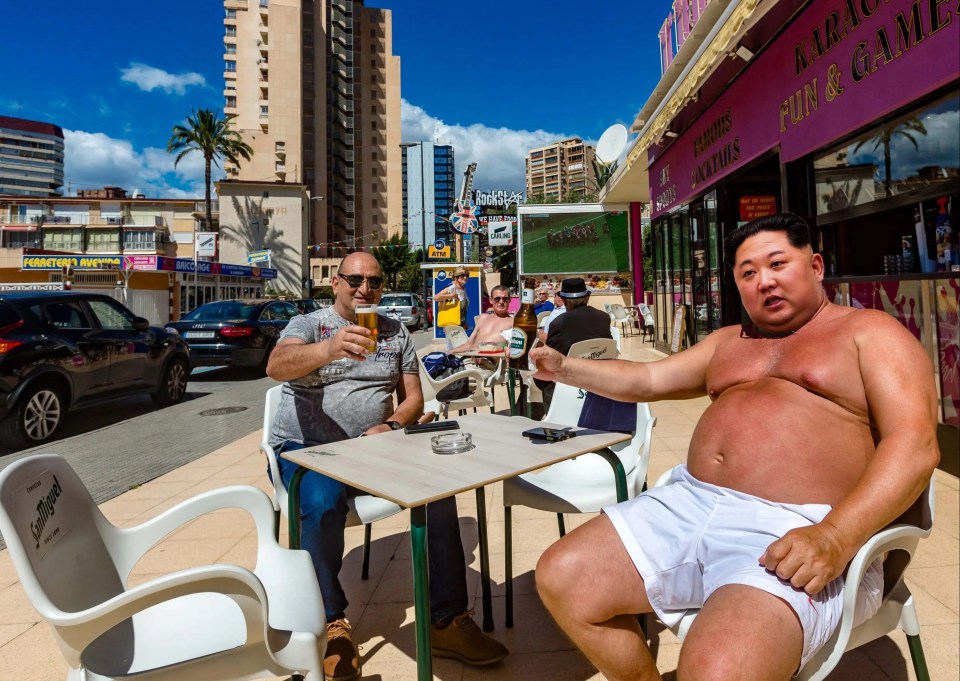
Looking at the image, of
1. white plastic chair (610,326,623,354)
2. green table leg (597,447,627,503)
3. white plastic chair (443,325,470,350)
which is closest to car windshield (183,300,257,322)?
white plastic chair (443,325,470,350)

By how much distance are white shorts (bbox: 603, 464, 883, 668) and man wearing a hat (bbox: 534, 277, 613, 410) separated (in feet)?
8.79

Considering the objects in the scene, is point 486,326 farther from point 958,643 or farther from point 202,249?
point 202,249

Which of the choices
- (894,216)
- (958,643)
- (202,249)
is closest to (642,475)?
(958,643)

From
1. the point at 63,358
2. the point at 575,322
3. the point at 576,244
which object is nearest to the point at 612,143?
the point at 576,244

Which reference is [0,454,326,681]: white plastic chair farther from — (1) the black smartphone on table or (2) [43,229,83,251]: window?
(2) [43,229,83,251]: window

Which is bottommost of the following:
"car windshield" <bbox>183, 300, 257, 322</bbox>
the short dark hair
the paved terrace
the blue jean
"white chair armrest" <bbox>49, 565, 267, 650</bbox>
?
the paved terrace

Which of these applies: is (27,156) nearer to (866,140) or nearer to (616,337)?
(616,337)

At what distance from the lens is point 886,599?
140cm

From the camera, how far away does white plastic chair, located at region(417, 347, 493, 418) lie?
4.12 meters

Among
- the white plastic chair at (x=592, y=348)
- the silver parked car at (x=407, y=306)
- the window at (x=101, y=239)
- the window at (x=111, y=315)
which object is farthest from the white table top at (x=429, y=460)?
the window at (x=101, y=239)

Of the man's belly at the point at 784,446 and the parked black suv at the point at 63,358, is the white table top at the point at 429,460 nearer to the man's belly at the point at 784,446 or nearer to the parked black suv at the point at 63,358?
the man's belly at the point at 784,446

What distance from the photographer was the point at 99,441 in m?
5.92

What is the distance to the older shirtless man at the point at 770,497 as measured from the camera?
1.23 m

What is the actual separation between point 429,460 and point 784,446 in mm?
1057
